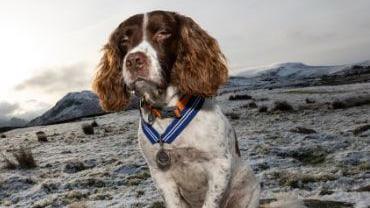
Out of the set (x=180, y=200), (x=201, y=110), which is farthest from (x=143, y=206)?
(x=201, y=110)

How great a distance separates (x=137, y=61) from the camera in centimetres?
525

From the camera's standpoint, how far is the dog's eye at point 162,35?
557cm

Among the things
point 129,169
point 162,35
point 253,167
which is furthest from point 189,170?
point 129,169

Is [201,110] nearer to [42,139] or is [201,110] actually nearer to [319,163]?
[319,163]

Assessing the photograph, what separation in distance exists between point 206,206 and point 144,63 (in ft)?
5.12

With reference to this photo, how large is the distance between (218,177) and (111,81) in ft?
4.95

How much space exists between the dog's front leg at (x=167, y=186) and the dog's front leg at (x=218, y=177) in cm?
41

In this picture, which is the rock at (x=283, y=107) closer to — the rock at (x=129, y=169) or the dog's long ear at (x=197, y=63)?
the rock at (x=129, y=169)

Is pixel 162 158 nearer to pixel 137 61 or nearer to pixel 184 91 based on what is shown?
pixel 184 91

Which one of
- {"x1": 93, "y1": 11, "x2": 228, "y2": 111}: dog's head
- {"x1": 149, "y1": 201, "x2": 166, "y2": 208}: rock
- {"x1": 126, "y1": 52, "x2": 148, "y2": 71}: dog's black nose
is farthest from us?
{"x1": 149, "y1": 201, "x2": 166, "y2": 208}: rock

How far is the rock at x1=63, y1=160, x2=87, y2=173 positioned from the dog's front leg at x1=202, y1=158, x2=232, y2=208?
754cm

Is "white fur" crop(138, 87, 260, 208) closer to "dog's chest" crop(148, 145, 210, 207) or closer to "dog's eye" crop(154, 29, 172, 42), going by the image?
"dog's chest" crop(148, 145, 210, 207)

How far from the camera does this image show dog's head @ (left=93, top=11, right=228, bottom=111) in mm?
5348

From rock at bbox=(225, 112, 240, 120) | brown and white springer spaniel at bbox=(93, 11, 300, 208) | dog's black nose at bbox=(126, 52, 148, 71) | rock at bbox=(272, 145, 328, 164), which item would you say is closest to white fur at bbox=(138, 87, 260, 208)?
brown and white springer spaniel at bbox=(93, 11, 300, 208)
